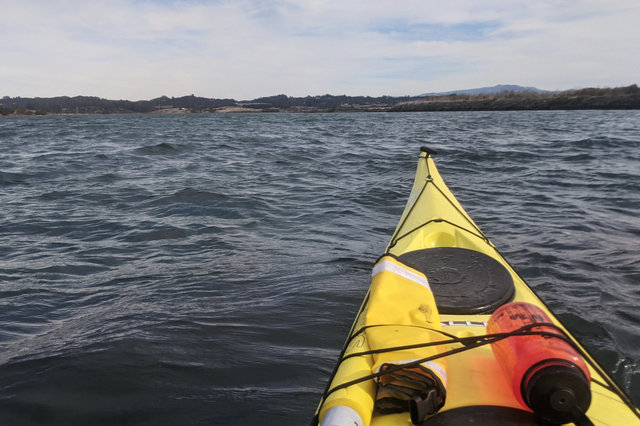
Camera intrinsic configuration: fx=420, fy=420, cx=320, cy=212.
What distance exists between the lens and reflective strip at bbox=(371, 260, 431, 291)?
2.32m

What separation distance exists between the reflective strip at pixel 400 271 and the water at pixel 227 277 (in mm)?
1075

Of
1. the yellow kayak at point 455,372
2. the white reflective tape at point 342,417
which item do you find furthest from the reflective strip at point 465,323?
the white reflective tape at point 342,417

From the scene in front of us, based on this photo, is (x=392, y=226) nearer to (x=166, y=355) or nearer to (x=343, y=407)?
(x=166, y=355)

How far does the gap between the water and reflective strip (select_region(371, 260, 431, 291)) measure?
1.07 metres

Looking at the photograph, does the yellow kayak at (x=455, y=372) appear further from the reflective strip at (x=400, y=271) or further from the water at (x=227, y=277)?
the water at (x=227, y=277)

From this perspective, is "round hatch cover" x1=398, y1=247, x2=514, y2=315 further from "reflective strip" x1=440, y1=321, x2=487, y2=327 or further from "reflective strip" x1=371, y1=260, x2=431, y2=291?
"reflective strip" x1=371, y1=260, x2=431, y2=291

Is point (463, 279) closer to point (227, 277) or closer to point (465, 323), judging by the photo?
point (465, 323)

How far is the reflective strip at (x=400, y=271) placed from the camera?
232cm

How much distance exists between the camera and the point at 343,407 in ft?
5.26

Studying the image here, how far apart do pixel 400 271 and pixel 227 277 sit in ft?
8.75

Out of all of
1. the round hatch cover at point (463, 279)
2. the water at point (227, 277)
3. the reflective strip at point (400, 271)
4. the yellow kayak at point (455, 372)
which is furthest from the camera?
the water at point (227, 277)

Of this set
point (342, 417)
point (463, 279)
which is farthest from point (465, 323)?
point (342, 417)

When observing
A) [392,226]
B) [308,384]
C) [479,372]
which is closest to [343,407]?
[479,372]

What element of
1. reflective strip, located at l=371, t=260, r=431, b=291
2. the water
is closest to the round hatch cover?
reflective strip, located at l=371, t=260, r=431, b=291
